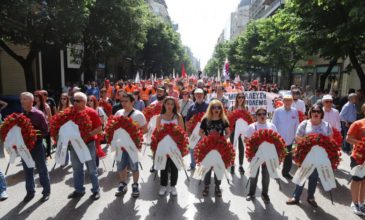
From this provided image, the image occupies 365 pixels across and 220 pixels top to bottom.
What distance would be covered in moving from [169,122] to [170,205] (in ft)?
5.11

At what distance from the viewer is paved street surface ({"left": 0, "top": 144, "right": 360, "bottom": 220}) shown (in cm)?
548

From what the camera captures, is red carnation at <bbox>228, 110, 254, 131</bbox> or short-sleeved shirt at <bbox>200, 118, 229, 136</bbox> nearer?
short-sleeved shirt at <bbox>200, 118, 229, 136</bbox>

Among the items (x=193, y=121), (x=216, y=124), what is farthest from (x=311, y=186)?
(x=193, y=121)

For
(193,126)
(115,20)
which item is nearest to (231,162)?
(193,126)

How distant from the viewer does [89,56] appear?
24531 millimetres

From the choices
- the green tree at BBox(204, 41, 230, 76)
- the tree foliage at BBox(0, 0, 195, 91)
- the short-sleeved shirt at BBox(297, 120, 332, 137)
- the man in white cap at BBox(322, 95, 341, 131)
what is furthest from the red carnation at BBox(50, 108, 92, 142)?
the green tree at BBox(204, 41, 230, 76)

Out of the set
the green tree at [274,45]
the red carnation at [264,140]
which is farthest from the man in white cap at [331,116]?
the green tree at [274,45]

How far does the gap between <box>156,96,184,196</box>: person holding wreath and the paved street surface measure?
210 millimetres

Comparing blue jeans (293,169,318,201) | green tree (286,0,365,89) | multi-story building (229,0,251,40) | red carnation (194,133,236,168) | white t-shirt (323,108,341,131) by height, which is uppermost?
multi-story building (229,0,251,40)

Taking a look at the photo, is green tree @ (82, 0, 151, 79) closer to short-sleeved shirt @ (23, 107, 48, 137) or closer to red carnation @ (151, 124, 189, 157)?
short-sleeved shirt @ (23, 107, 48, 137)

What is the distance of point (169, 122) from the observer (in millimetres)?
6637

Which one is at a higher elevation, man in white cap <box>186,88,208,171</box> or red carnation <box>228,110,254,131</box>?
man in white cap <box>186,88,208,171</box>

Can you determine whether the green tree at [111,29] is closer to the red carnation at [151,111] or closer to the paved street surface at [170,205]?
the red carnation at [151,111]

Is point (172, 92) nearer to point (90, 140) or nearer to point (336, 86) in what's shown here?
point (90, 140)
